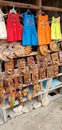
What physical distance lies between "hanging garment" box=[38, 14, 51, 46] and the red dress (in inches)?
13.2

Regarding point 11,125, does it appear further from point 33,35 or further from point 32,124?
point 33,35

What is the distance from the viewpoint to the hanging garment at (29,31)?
2.38 m

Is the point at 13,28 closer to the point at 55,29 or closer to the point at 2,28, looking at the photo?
the point at 2,28

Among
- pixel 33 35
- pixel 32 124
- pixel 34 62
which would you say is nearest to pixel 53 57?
pixel 34 62

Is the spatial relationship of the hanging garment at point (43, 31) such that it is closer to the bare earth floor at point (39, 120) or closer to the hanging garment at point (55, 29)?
the hanging garment at point (55, 29)

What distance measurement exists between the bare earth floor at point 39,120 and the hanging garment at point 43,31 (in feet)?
3.85

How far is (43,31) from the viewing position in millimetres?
2559

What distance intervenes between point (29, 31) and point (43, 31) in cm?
26

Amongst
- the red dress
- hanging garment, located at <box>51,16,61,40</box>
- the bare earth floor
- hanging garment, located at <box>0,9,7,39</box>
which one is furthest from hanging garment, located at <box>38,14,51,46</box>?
the bare earth floor

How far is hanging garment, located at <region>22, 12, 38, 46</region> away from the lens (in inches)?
93.6

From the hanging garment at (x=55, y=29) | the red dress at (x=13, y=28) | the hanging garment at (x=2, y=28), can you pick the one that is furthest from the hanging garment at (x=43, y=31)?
the hanging garment at (x=2, y=28)

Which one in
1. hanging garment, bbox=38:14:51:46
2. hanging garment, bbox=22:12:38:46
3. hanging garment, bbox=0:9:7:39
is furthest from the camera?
hanging garment, bbox=38:14:51:46

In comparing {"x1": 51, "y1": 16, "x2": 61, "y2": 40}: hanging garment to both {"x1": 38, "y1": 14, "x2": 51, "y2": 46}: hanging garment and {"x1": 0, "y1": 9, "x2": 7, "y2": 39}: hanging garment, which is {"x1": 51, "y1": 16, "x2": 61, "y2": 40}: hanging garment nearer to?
{"x1": 38, "y1": 14, "x2": 51, "y2": 46}: hanging garment

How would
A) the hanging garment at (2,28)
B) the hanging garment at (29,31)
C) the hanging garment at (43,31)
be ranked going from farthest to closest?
1. the hanging garment at (43,31)
2. the hanging garment at (29,31)
3. the hanging garment at (2,28)
